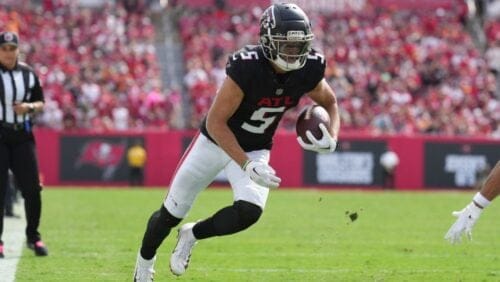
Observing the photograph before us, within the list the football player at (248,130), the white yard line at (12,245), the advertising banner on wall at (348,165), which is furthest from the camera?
the advertising banner on wall at (348,165)

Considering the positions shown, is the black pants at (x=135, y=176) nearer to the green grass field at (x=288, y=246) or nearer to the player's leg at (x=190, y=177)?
the green grass field at (x=288, y=246)

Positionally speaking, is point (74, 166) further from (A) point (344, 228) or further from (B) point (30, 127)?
(B) point (30, 127)

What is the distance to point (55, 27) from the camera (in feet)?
63.8

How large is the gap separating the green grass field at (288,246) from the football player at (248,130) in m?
0.81

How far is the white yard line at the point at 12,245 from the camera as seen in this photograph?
20.9 ft

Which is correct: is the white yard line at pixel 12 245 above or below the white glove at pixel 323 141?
below

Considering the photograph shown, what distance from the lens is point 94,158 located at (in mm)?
17141

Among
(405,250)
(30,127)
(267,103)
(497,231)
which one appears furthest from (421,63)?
(267,103)

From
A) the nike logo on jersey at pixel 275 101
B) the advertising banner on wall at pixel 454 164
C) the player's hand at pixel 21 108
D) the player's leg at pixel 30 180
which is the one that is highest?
the nike logo on jersey at pixel 275 101

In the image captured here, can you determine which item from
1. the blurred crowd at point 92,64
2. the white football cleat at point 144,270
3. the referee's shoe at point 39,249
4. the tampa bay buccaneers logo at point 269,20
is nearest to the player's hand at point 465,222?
the tampa bay buccaneers logo at point 269,20

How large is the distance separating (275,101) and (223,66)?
14070 mm

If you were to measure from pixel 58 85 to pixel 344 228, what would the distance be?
9.11m

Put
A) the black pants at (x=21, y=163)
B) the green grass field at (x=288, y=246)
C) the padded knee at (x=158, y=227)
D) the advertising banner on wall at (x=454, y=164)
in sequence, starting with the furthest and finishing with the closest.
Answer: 1. the advertising banner on wall at (x=454, y=164)
2. the black pants at (x=21, y=163)
3. the green grass field at (x=288, y=246)
4. the padded knee at (x=158, y=227)

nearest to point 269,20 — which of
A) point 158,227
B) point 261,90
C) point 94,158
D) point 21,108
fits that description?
point 261,90
